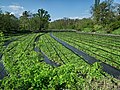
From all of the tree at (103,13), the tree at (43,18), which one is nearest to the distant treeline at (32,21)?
the tree at (43,18)

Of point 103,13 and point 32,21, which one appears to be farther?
point 32,21

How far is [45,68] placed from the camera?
7465 millimetres

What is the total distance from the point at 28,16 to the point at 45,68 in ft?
495

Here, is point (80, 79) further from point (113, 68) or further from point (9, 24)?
point (9, 24)

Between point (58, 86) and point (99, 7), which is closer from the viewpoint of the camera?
point (58, 86)

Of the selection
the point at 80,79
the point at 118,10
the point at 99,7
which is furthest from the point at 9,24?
the point at 80,79

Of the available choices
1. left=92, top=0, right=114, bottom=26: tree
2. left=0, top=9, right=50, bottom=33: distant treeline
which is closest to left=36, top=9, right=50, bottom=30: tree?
left=0, top=9, right=50, bottom=33: distant treeline

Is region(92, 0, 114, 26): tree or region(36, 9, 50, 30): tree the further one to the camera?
region(36, 9, 50, 30): tree

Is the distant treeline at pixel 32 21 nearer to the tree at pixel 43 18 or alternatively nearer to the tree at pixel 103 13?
the tree at pixel 43 18

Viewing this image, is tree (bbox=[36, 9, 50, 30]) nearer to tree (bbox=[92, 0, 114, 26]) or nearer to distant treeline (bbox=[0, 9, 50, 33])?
distant treeline (bbox=[0, 9, 50, 33])

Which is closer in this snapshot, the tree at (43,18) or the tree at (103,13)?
the tree at (103,13)

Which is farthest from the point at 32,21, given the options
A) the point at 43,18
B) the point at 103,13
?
the point at 103,13

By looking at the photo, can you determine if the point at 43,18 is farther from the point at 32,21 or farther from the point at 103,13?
the point at 103,13

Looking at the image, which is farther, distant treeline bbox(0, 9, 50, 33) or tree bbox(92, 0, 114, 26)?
distant treeline bbox(0, 9, 50, 33)
